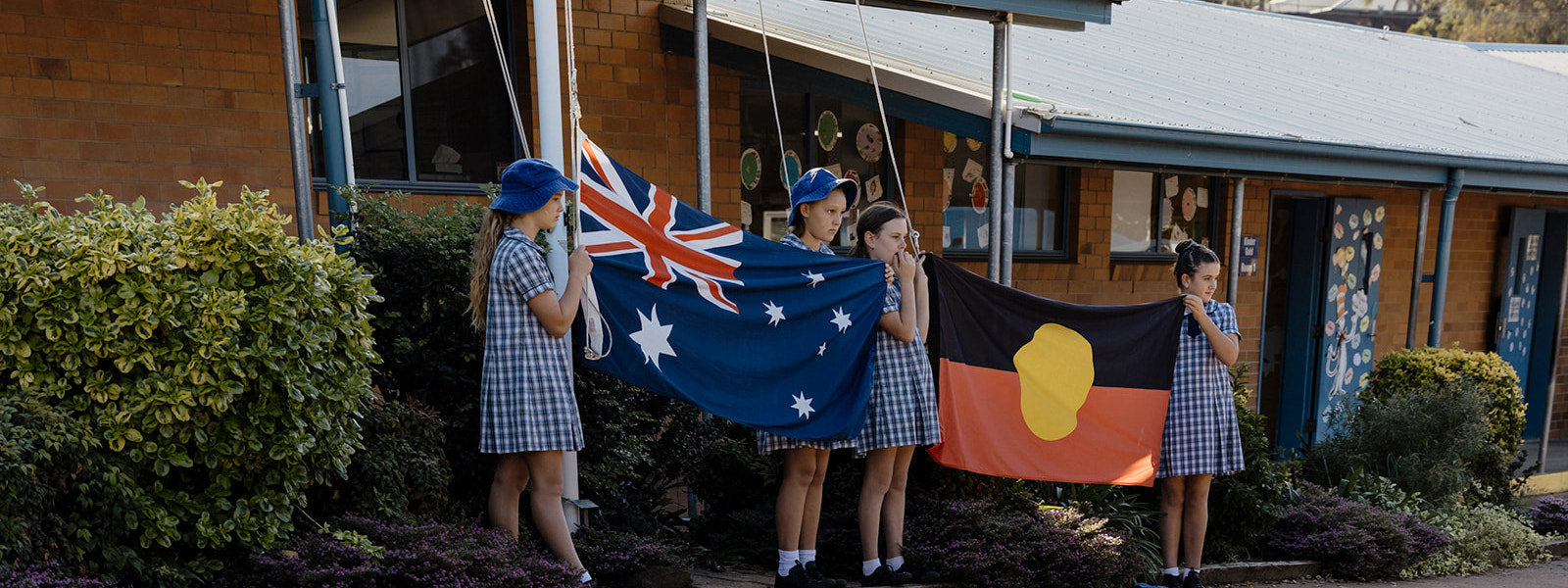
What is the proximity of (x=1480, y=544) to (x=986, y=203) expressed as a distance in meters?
4.04

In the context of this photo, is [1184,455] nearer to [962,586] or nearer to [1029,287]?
[962,586]

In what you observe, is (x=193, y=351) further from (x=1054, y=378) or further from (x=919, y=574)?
(x=1054, y=378)

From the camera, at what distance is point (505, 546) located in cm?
403

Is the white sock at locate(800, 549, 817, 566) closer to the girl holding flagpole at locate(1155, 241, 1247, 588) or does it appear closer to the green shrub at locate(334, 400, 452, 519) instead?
the green shrub at locate(334, 400, 452, 519)

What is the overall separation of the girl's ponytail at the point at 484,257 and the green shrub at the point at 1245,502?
13.9 ft

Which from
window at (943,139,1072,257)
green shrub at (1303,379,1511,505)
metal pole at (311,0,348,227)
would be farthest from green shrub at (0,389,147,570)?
green shrub at (1303,379,1511,505)

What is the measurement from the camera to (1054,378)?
18.0 ft

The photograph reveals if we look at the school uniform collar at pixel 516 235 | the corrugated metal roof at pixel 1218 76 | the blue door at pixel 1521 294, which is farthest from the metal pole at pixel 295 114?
the blue door at pixel 1521 294

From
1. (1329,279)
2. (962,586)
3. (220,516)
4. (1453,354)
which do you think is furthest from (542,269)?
(1329,279)

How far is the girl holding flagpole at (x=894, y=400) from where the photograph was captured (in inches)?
187

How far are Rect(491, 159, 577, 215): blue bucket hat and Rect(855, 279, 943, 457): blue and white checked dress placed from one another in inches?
61.3

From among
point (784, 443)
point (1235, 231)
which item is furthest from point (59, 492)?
point (1235, 231)

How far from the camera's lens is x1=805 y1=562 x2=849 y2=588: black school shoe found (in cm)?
461

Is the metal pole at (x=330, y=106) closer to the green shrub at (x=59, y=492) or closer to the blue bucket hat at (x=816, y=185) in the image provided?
the green shrub at (x=59, y=492)
